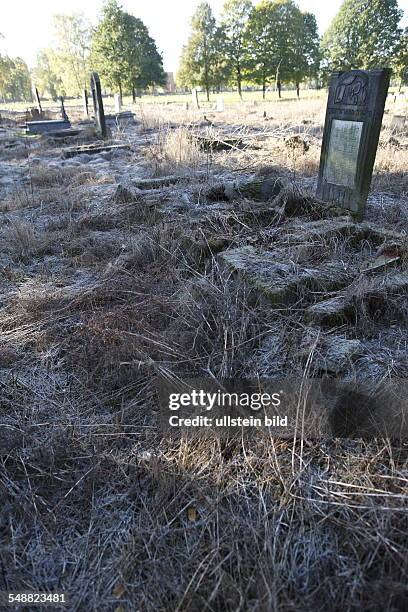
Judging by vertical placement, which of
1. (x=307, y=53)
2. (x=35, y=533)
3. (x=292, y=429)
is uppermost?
(x=307, y=53)

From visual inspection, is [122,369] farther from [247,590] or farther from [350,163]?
[350,163]

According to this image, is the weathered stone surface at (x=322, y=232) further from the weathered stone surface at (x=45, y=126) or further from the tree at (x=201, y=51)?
the tree at (x=201, y=51)

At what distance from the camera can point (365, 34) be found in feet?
108

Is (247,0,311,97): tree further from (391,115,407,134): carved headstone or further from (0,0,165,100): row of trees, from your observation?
(391,115,407,134): carved headstone

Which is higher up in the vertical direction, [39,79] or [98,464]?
[39,79]

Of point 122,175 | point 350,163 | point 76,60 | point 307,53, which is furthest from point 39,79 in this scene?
point 350,163

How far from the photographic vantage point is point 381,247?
3309 millimetres

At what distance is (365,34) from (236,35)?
36.3 ft

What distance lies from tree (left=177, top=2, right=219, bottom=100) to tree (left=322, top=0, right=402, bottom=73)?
10061 millimetres

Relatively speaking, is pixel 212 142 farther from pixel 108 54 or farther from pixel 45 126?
pixel 108 54

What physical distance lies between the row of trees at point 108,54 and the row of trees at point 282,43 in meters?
3.77

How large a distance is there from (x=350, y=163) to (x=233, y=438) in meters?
3.77

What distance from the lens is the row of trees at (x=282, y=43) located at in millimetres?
32375

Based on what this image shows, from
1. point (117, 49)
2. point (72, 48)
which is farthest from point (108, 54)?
point (72, 48)
